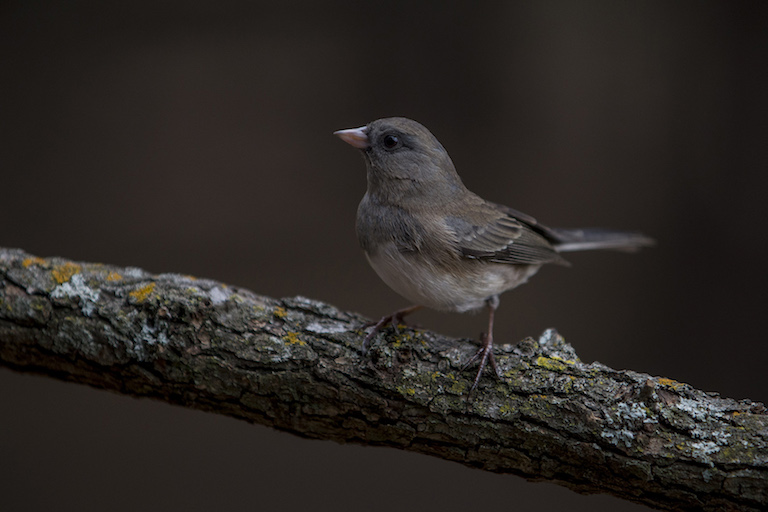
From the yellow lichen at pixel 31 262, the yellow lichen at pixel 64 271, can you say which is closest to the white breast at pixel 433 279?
the yellow lichen at pixel 64 271

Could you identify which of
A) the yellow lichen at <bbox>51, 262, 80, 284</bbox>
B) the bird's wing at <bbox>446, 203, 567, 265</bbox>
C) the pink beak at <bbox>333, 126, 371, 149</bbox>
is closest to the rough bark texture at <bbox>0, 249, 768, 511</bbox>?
the yellow lichen at <bbox>51, 262, 80, 284</bbox>

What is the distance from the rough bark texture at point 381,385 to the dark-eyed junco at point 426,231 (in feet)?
0.36

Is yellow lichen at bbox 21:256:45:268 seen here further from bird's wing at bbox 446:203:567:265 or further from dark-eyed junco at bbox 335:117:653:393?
bird's wing at bbox 446:203:567:265

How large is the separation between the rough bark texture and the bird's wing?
26 cm

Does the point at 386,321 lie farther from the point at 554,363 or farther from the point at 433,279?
the point at 554,363

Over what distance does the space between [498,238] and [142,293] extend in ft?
3.11

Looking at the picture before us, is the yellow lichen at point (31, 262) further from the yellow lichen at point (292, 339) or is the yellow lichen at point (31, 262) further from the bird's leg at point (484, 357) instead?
the bird's leg at point (484, 357)


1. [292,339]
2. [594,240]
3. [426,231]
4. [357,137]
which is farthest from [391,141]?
[594,240]

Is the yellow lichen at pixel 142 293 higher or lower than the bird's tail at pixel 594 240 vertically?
lower

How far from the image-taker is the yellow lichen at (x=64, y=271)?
1591 mm

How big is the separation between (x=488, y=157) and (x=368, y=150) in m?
1.14

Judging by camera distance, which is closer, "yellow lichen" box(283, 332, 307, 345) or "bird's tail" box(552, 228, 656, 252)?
"yellow lichen" box(283, 332, 307, 345)

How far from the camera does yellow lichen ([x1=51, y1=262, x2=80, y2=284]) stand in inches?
62.6

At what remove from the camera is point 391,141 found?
1.62 m
